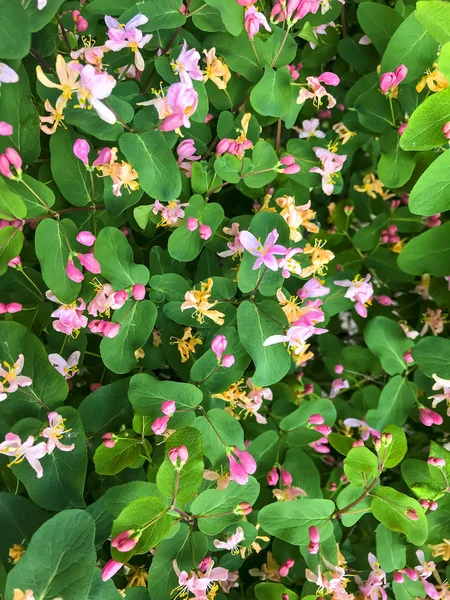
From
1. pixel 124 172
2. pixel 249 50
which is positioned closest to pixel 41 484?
pixel 124 172

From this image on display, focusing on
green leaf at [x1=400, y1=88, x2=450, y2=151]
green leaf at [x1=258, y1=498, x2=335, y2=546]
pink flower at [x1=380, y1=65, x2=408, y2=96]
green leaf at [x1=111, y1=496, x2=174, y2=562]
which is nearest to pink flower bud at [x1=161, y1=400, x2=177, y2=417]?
green leaf at [x1=111, y1=496, x2=174, y2=562]

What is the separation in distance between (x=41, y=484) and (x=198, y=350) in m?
0.28

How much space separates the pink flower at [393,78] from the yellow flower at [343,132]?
12 cm

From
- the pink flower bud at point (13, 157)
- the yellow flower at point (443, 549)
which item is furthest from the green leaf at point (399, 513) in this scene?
the pink flower bud at point (13, 157)

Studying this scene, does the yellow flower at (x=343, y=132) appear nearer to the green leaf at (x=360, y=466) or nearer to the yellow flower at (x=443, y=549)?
the green leaf at (x=360, y=466)

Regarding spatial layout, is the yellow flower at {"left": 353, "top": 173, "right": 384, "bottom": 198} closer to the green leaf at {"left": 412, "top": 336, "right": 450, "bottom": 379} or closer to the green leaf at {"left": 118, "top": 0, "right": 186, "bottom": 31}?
the green leaf at {"left": 412, "top": 336, "right": 450, "bottom": 379}

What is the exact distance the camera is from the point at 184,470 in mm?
630

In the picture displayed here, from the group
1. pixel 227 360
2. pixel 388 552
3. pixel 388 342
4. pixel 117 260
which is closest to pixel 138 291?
pixel 117 260

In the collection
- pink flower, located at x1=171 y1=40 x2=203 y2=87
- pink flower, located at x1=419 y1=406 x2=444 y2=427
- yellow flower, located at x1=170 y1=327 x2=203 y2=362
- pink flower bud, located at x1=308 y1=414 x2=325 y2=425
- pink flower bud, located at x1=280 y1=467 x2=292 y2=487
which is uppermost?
pink flower, located at x1=171 y1=40 x2=203 y2=87

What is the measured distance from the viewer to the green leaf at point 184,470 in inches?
24.5

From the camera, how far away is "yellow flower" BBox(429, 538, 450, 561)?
805 millimetres

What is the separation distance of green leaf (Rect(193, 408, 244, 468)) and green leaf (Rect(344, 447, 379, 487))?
163 mm

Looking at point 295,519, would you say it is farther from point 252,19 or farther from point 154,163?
point 252,19

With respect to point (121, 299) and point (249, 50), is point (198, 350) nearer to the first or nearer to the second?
point (121, 299)
